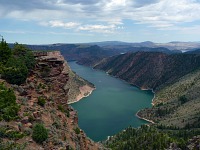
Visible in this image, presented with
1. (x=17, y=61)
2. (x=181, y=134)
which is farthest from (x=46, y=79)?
(x=181, y=134)

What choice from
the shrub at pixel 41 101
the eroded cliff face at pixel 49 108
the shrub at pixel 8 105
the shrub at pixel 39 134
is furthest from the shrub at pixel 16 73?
the shrub at pixel 39 134

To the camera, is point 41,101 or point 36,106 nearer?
point 36,106

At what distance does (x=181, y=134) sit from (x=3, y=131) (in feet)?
362

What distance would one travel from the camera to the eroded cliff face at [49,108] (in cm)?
3624

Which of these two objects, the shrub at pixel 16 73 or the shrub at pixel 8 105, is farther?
the shrub at pixel 16 73

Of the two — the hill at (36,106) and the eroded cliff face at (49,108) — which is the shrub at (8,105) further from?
the eroded cliff face at (49,108)

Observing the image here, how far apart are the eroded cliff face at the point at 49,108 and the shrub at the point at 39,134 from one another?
18.4 inches

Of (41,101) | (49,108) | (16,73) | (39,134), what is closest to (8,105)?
(39,134)

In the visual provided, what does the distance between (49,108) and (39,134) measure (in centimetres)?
1238

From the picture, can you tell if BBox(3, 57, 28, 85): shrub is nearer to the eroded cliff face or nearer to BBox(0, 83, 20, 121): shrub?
the eroded cliff face

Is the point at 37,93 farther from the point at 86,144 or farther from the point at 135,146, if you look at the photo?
the point at 135,146

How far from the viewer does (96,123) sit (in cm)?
16800

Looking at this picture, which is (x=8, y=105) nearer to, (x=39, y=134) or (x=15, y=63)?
(x=39, y=134)

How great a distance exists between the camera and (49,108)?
4725 cm
